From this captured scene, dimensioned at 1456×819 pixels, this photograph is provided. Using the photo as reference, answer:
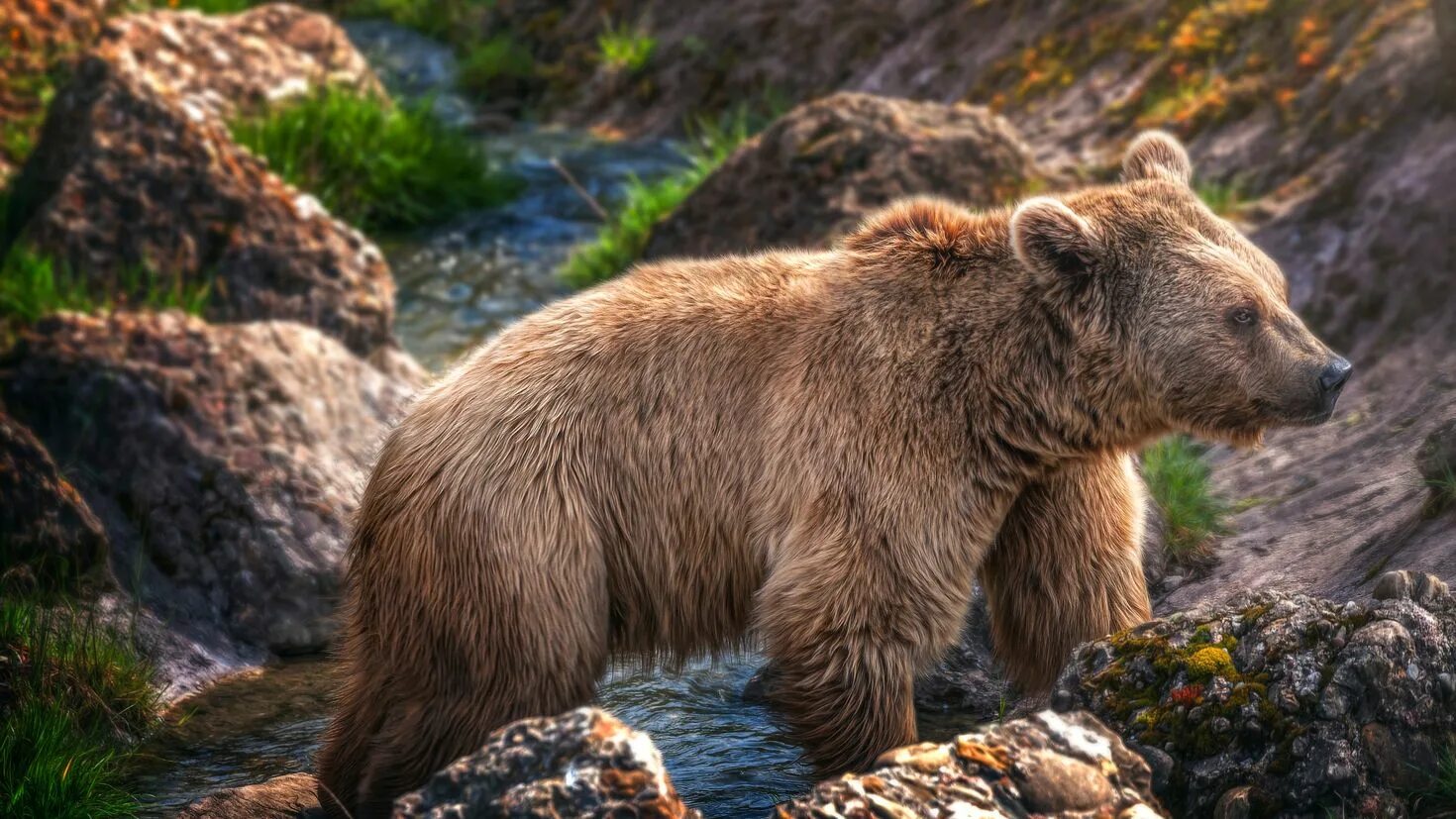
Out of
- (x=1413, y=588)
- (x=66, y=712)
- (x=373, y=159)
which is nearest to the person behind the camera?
(x=1413, y=588)

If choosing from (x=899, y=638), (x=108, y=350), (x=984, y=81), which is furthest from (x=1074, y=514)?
(x=984, y=81)

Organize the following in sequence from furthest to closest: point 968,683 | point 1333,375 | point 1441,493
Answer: point 968,683, point 1441,493, point 1333,375

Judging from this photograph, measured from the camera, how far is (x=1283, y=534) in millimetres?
6523

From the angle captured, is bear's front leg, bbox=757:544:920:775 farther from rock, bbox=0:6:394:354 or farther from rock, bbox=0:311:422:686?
rock, bbox=0:6:394:354

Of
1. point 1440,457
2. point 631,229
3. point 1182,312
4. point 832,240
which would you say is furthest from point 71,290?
point 1440,457

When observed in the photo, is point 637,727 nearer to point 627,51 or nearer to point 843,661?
A: point 843,661

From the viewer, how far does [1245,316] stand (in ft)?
16.5

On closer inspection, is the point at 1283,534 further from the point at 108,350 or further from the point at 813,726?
the point at 108,350

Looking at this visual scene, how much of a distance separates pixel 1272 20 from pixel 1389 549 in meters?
6.34

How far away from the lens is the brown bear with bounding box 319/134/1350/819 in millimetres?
4973

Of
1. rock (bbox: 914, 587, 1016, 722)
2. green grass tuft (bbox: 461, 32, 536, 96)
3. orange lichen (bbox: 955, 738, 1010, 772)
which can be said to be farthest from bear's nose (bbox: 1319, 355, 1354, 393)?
green grass tuft (bbox: 461, 32, 536, 96)

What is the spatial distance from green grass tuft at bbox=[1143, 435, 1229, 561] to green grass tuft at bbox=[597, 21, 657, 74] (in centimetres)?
986

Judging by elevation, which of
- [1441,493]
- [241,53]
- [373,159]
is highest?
[241,53]

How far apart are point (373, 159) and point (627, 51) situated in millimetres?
4324
